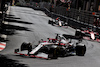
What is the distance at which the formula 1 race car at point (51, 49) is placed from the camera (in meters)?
12.7

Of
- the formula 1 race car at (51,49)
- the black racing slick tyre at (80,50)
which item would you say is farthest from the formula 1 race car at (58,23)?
the black racing slick tyre at (80,50)

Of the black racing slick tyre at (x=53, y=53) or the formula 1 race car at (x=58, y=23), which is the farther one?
the formula 1 race car at (x=58, y=23)

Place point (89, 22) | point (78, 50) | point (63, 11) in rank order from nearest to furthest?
point (78, 50) < point (89, 22) < point (63, 11)

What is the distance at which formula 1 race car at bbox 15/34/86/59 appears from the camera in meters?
12.7

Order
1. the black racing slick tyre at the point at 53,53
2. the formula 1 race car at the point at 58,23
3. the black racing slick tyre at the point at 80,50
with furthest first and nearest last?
the formula 1 race car at the point at 58,23 < the black racing slick tyre at the point at 80,50 < the black racing slick tyre at the point at 53,53

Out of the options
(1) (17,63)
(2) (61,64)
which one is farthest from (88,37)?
(1) (17,63)

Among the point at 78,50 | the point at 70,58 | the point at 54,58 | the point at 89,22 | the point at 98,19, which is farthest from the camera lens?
the point at 89,22

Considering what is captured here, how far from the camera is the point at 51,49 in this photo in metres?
13.3

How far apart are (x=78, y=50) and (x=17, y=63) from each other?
4958 millimetres

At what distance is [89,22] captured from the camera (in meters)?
31.3

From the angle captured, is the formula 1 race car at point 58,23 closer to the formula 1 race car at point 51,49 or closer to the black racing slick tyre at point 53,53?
the formula 1 race car at point 51,49

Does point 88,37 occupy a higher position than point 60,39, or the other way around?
point 60,39

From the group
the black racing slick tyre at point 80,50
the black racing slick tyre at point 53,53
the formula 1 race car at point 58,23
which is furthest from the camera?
the formula 1 race car at point 58,23

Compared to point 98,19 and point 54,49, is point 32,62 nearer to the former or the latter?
point 54,49
